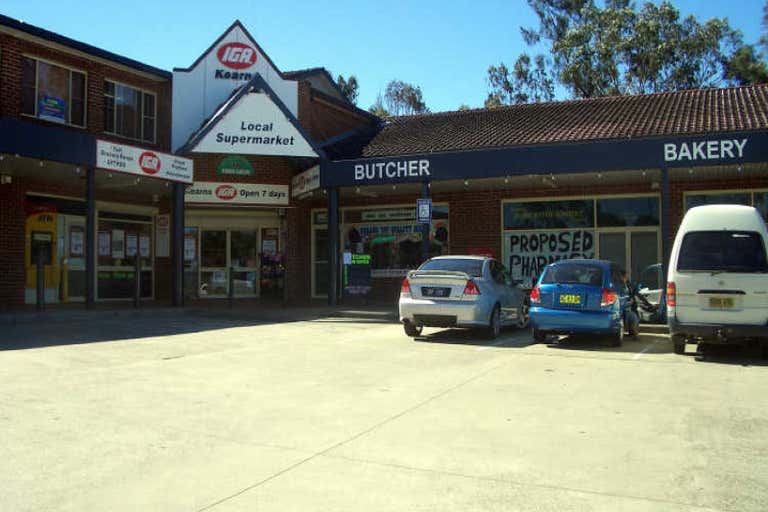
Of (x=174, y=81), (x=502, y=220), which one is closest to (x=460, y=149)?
(x=502, y=220)

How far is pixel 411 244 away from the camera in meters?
21.5

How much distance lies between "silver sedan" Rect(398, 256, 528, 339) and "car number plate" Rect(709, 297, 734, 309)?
3.66 metres

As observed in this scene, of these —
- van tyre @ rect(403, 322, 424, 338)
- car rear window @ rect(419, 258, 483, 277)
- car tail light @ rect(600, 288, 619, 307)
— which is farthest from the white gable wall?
car tail light @ rect(600, 288, 619, 307)

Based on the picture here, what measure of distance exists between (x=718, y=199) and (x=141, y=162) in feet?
48.2

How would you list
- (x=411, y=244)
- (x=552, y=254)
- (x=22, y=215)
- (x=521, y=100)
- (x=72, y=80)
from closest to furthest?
1. (x=22, y=215)
2. (x=72, y=80)
3. (x=552, y=254)
4. (x=411, y=244)
5. (x=521, y=100)

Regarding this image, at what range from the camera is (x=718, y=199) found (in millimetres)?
18062

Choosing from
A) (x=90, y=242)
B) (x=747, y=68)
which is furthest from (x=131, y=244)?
(x=747, y=68)

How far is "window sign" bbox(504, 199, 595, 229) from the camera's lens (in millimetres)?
19562

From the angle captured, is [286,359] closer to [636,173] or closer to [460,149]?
[460,149]

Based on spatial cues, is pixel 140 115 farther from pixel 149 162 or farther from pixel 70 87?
pixel 149 162

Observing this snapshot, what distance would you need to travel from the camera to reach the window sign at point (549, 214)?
770 inches

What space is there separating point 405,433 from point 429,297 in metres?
6.42

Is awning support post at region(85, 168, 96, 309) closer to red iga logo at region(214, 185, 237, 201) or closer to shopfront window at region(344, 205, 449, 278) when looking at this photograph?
red iga logo at region(214, 185, 237, 201)

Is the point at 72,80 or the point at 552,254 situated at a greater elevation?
the point at 72,80
